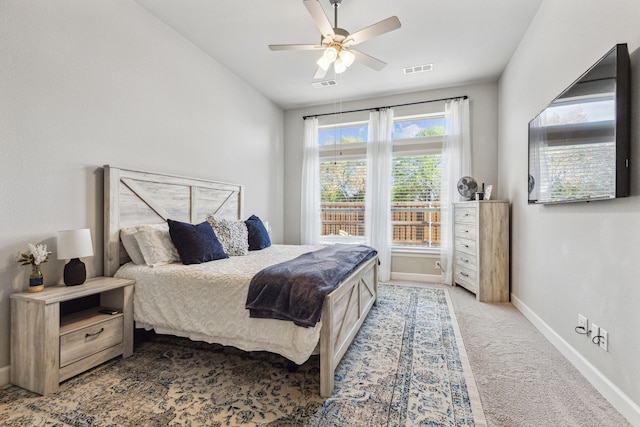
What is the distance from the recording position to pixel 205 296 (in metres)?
2.14

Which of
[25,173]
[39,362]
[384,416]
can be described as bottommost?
[384,416]

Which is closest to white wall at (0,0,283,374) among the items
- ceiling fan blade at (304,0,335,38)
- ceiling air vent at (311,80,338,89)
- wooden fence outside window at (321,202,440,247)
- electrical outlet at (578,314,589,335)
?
ceiling air vent at (311,80,338,89)

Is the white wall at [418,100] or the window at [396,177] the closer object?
the white wall at [418,100]

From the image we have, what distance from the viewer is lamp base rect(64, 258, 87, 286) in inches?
83.7

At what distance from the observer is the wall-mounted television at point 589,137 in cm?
165

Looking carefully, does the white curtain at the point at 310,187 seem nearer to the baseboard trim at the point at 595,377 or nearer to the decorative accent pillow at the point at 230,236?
the decorative accent pillow at the point at 230,236

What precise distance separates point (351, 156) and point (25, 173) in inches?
163

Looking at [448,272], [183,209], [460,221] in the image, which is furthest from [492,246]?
[183,209]

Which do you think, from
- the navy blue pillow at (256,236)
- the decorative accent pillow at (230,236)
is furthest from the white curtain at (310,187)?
the decorative accent pillow at (230,236)

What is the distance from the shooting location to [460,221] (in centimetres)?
423

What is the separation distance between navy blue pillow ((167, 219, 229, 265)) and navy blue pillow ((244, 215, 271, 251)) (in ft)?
2.58

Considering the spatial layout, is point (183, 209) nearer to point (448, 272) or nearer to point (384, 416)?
point (384, 416)

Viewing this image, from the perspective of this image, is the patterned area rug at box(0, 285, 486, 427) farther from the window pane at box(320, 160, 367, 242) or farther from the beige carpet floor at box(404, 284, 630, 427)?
the window pane at box(320, 160, 367, 242)

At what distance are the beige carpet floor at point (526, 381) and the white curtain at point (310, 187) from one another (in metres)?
2.89
